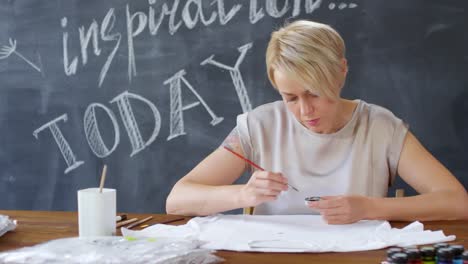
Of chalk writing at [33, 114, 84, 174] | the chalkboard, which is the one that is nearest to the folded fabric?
the chalkboard

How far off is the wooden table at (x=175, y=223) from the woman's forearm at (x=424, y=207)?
0.11 feet

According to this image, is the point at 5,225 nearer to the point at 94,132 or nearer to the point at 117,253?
the point at 117,253

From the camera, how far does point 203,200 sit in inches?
70.6

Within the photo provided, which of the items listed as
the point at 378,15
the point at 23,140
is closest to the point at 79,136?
the point at 23,140

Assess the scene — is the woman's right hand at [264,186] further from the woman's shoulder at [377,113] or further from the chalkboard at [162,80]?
the chalkboard at [162,80]

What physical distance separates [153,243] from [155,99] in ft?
5.59

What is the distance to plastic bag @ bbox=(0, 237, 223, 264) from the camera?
1.18 meters

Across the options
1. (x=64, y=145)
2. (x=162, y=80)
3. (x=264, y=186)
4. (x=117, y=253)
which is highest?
(x=162, y=80)

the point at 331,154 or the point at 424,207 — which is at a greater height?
the point at 331,154

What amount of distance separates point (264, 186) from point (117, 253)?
1.73ft

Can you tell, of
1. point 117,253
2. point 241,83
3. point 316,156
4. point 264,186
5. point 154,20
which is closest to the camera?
point 117,253

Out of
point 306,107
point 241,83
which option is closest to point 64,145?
point 241,83

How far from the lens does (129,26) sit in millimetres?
2961

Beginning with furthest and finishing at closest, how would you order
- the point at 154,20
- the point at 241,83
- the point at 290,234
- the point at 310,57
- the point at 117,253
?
the point at 154,20
the point at 241,83
the point at 310,57
the point at 290,234
the point at 117,253
